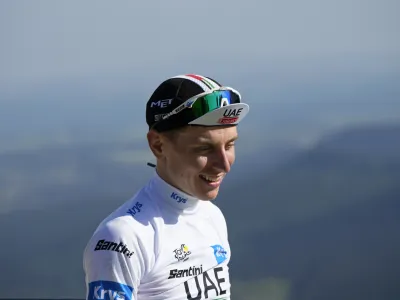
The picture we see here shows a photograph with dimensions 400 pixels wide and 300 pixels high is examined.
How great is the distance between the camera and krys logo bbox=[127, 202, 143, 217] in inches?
146

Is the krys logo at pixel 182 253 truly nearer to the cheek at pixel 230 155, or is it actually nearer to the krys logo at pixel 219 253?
the krys logo at pixel 219 253

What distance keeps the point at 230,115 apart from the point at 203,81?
27 centimetres

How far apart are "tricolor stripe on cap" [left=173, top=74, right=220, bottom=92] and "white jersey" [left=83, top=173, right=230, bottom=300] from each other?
25.4 inches

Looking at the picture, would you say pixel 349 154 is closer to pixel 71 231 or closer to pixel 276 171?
pixel 276 171

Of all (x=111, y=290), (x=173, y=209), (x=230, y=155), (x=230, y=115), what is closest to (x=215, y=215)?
(x=173, y=209)

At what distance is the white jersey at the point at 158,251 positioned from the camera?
138 inches

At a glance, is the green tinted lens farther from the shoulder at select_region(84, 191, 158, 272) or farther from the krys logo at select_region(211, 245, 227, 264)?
the krys logo at select_region(211, 245, 227, 264)

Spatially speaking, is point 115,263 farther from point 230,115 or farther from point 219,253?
point 230,115

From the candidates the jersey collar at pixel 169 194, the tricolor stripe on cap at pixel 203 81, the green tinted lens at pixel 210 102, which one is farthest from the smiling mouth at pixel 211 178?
the tricolor stripe on cap at pixel 203 81

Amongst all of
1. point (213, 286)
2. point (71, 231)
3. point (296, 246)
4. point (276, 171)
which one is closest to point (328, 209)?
point (296, 246)

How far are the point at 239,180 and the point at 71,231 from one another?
5635cm

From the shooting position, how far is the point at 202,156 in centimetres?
374

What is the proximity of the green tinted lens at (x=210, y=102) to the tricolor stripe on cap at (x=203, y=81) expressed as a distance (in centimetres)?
6

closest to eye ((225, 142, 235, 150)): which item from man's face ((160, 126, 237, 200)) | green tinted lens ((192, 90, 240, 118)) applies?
man's face ((160, 126, 237, 200))
